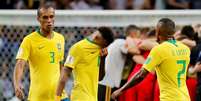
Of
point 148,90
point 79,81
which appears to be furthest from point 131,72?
point 79,81

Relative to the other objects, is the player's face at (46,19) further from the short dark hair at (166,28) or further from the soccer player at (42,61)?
the short dark hair at (166,28)

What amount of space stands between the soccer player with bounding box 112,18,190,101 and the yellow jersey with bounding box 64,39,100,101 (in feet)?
2.66

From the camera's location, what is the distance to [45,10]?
472 inches

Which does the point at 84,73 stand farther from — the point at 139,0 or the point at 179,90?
the point at 139,0

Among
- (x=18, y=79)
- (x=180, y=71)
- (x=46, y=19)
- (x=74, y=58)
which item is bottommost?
(x=18, y=79)

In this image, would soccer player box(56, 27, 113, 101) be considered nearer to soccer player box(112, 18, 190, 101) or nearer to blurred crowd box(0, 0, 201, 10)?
soccer player box(112, 18, 190, 101)

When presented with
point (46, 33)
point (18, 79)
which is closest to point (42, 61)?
point (46, 33)

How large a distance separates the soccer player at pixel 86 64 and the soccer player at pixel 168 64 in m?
0.81

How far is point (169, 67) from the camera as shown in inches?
447

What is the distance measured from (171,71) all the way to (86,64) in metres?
1.24

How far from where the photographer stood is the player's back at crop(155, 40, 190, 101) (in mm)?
11344

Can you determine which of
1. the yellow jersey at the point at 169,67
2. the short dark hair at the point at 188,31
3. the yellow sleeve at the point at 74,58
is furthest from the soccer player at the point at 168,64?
the short dark hair at the point at 188,31

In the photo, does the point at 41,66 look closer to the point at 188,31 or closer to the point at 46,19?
the point at 46,19

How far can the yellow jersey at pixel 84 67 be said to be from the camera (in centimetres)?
1198
